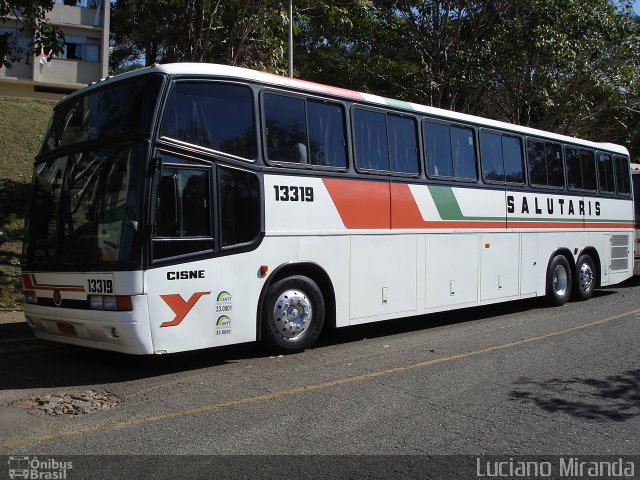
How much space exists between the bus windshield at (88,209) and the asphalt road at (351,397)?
1390 mm

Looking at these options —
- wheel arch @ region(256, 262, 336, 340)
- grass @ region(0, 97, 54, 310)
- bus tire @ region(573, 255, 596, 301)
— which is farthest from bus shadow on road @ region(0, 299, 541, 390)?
bus tire @ region(573, 255, 596, 301)

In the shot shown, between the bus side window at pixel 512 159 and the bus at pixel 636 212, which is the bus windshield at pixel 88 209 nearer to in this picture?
the bus side window at pixel 512 159

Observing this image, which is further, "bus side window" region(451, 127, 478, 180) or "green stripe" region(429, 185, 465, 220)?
"bus side window" region(451, 127, 478, 180)

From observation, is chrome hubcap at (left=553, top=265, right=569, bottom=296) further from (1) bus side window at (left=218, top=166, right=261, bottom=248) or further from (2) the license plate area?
(2) the license plate area

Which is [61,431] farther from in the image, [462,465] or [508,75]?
[508,75]

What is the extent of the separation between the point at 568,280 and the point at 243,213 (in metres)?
8.56

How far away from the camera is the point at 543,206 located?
1212 centimetres

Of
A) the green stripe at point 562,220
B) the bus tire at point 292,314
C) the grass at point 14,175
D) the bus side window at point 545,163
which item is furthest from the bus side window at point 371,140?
the grass at point 14,175

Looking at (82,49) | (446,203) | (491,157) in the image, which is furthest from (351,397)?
(82,49)

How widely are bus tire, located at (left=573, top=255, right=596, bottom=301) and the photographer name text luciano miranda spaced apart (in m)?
9.32

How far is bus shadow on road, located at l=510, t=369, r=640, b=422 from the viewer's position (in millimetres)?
5676

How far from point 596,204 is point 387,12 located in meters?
9.31

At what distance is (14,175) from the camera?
17.4m

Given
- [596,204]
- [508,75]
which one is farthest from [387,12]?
[596,204]
